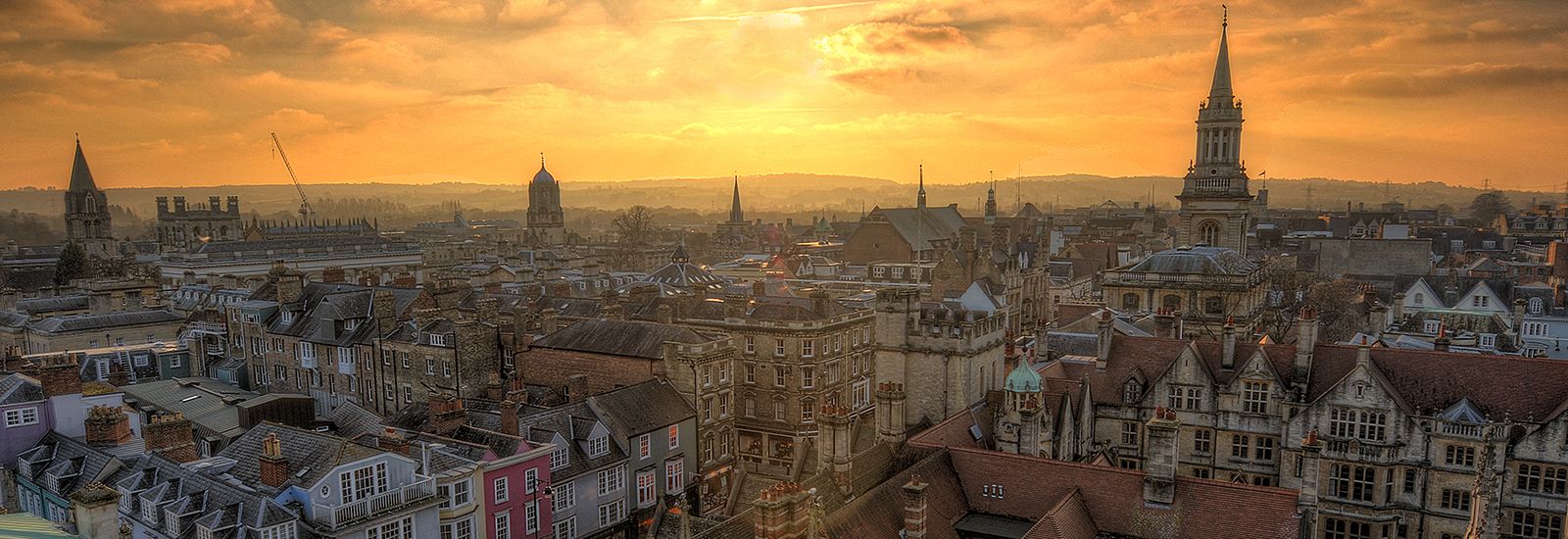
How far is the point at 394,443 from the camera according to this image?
28.3 metres

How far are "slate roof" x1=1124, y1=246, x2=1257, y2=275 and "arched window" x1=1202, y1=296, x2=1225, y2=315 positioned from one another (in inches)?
72.4

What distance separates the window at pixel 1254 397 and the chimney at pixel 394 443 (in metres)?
31.2

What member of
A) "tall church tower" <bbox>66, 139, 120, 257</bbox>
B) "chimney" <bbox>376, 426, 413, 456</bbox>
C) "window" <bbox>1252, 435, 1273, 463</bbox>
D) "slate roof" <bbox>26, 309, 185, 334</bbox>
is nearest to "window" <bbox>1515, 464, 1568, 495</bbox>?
"window" <bbox>1252, 435, 1273, 463</bbox>

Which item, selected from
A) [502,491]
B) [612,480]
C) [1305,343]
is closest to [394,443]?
[502,491]

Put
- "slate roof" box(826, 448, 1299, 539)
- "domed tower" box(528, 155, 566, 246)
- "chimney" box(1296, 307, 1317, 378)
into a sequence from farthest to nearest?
"domed tower" box(528, 155, 566, 246) → "chimney" box(1296, 307, 1317, 378) → "slate roof" box(826, 448, 1299, 539)

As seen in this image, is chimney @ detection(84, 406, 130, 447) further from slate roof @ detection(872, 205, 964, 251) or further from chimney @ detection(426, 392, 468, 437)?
slate roof @ detection(872, 205, 964, 251)

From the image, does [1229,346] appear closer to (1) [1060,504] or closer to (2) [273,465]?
(1) [1060,504]

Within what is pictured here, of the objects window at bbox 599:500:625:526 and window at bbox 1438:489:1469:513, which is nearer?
window at bbox 1438:489:1469:513

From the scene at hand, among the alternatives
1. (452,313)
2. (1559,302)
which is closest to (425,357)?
(452,313)

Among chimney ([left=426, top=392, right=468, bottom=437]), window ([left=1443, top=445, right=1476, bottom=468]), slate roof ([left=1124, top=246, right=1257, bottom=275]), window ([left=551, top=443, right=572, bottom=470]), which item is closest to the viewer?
window ([left=1443, top=445, right=1476, bottom=468])

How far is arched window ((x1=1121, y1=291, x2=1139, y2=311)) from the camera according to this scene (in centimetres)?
6207

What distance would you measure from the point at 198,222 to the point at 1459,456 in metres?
181

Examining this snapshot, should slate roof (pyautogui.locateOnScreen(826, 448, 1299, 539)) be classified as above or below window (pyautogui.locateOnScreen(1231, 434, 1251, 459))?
above

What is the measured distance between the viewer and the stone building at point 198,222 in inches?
5871
